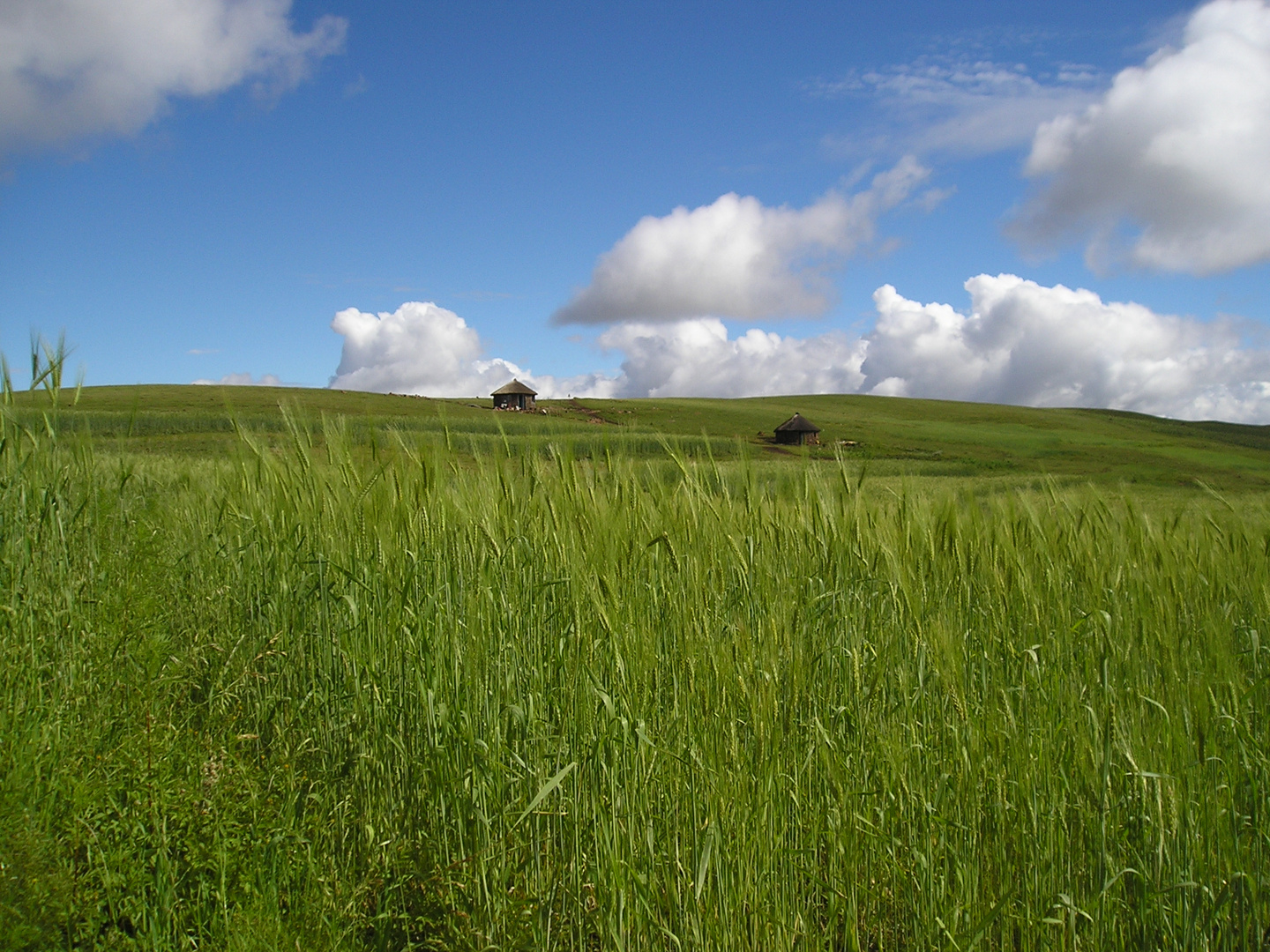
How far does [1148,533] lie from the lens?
3494 millimetres

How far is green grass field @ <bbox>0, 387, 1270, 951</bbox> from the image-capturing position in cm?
158

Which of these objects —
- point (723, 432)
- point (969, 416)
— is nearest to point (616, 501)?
point (723, 432)

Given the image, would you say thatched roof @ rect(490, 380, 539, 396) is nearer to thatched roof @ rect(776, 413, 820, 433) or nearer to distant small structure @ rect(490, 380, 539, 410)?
→ distant small structure @ rect(490, 380, 539, 410)

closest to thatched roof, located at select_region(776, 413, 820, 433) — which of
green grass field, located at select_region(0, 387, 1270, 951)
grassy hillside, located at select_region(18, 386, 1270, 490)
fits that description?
grassy hillside, located at select_region(18, 386, 1270, 490)

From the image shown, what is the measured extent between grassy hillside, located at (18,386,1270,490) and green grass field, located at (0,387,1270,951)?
18.0m

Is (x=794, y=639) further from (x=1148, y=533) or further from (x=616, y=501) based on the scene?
(x=1148, y=533)

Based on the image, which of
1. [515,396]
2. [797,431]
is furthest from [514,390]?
[797,431]

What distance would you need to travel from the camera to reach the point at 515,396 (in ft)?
200

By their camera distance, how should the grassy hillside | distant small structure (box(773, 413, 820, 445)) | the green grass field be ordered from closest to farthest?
the green grass field
the grassy hillside
distant small structure (box(773, 413, 820, 445))

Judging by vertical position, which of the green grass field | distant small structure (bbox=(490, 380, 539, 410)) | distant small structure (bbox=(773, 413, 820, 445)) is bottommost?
the green grass field

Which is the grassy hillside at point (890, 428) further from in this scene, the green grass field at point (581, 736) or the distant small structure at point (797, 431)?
the green grass field at point (581, 736)

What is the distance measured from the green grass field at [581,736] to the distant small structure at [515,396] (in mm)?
58200

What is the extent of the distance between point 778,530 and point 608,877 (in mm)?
1755

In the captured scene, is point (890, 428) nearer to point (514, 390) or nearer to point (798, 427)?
point (798, 427)
